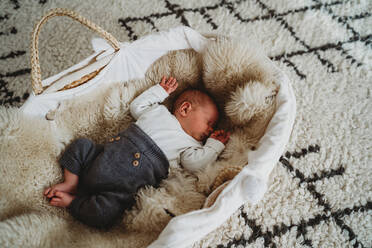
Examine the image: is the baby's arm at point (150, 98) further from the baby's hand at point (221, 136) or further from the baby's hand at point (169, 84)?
the baby's hand at point (221, 136)

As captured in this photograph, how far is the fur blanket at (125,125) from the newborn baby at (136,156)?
31 mm

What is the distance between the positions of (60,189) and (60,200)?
1.4 inches

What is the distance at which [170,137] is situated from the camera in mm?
853

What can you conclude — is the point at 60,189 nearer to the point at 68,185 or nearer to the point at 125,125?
the point at 68,185

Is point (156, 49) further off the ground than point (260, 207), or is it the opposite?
point (156, 49)

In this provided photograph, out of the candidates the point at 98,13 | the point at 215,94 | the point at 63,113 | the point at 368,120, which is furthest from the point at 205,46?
the point at 98,13

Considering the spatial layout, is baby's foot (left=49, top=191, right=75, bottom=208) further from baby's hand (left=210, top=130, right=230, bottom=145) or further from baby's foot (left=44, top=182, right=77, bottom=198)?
baby's hand (left=210, top=130, right=230, bottom=145)

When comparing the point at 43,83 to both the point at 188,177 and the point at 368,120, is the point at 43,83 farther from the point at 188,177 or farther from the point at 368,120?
the point at 368,120

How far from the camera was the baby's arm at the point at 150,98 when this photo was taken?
0.90m

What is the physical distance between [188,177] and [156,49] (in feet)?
1.45

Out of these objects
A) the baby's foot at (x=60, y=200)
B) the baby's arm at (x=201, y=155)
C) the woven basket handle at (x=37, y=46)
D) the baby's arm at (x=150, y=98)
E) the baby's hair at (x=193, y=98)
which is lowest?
A: the baby's arm at (x=201, y=155)

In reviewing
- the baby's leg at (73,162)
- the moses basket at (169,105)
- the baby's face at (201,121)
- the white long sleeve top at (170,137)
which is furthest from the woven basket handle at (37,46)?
the baby's face at (201,121)

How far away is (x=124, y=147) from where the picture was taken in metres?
0.79

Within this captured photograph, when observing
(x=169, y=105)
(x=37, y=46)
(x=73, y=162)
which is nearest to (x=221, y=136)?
(x=169, y=105)
